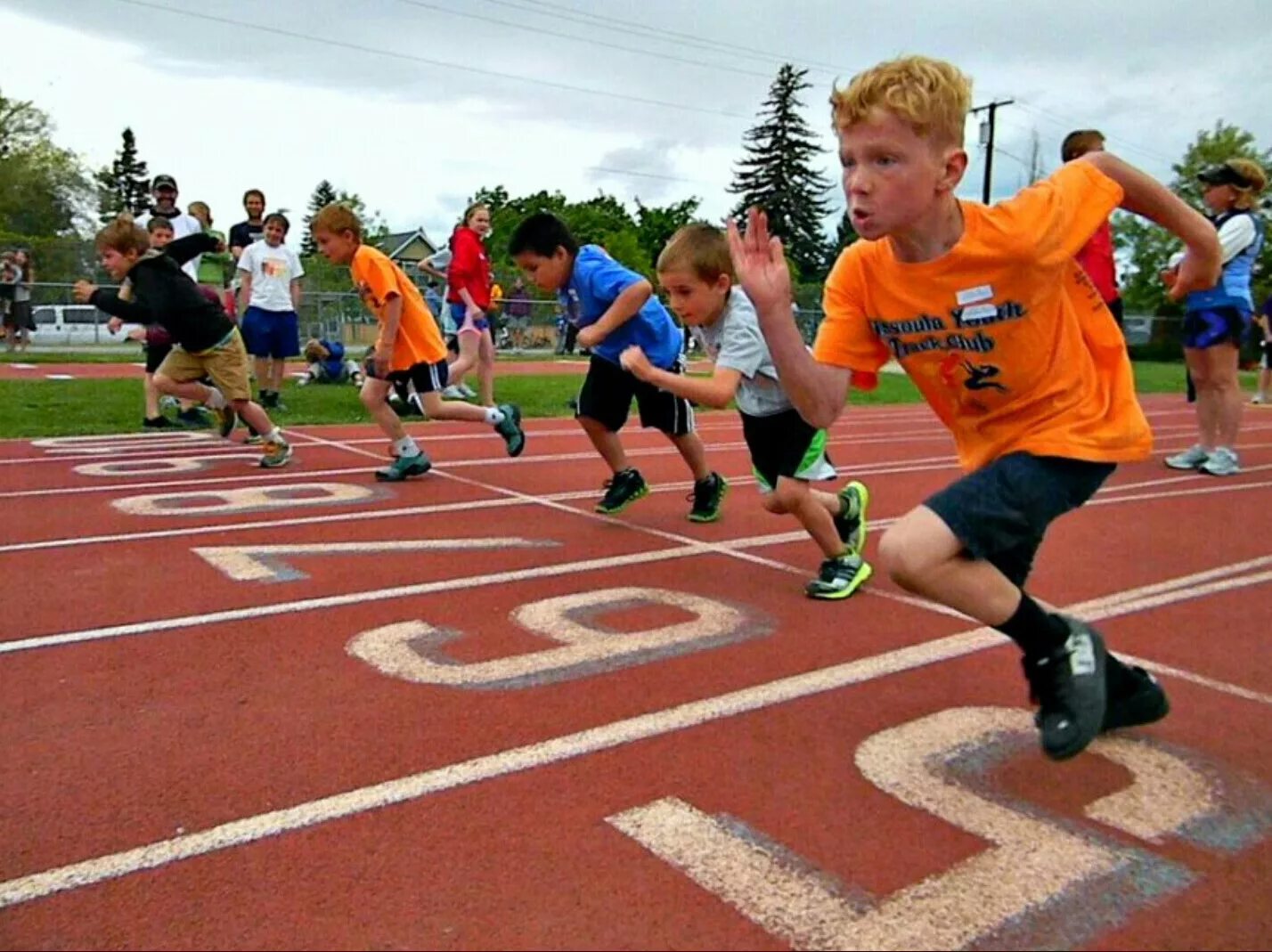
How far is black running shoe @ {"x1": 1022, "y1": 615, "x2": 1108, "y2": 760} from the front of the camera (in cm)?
278

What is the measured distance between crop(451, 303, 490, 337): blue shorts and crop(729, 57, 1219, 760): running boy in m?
8.38

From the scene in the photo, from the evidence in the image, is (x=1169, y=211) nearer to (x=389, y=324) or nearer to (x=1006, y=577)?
(x=1006, y=577)

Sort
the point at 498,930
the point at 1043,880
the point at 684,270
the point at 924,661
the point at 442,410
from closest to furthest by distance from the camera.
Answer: the point at 498,930, the point at 1043,880, the point at 924,661, the point at 684,270, the point at 442,410

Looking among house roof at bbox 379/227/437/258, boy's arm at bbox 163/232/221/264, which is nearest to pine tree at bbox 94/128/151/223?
house roof at bbox 379/227/437/258

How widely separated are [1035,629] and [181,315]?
23.0 feet

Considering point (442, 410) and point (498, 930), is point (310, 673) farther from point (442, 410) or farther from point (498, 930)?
point (442, 410)

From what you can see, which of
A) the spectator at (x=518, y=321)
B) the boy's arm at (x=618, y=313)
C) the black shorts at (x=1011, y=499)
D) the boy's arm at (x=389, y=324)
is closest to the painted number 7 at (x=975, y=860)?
the black shorts at (x=1011, y=499)

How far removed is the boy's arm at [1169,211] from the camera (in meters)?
2.99

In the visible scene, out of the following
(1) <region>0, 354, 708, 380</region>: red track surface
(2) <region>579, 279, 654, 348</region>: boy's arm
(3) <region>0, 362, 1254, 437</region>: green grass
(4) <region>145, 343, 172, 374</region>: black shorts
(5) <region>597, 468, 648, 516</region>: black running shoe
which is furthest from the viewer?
(1) <region>0, 354, 708, 380</region>: red track surface

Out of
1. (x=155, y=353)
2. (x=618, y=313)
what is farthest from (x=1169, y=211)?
(x=155, y=353)

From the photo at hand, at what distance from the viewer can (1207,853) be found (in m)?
2.55

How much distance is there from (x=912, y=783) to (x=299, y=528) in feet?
13.2

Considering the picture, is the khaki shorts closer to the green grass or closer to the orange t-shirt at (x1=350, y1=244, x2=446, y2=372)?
the orange t-shirt at (x1=350, y1=244, x2=446, y2=372)

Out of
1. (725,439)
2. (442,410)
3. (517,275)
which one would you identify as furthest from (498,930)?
(517,275)
